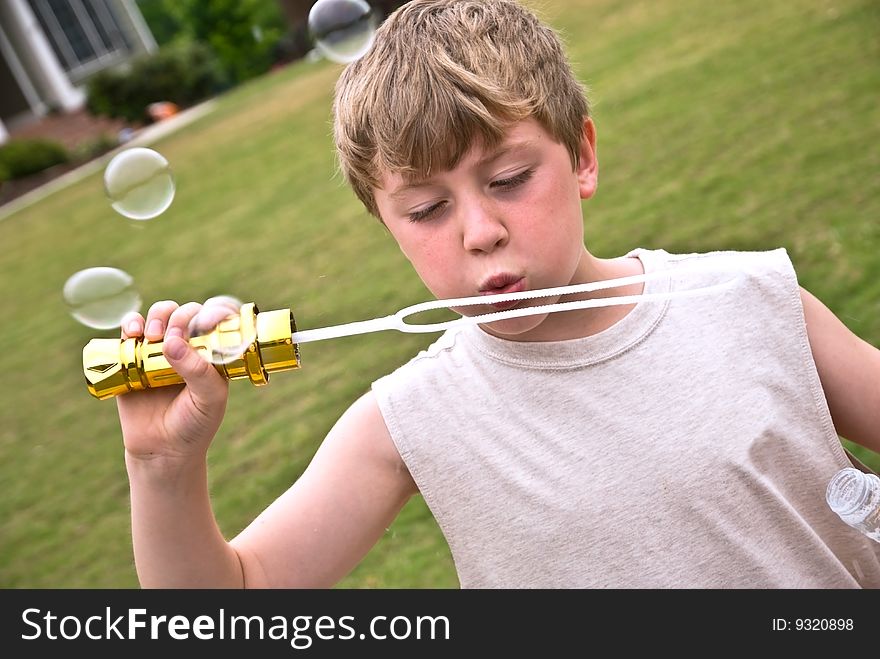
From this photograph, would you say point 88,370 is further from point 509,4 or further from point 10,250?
point 10,250

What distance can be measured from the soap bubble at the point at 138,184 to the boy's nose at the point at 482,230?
794mm

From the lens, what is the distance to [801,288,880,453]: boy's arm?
1.57 metres

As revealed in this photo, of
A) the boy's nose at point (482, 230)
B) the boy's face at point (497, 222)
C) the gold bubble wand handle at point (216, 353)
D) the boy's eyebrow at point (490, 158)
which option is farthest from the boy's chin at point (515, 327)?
the gold bubble wand handle at point (216, 353)

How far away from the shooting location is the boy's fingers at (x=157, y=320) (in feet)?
4.58

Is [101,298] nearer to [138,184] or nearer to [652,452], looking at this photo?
[138,184]

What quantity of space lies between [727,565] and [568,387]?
0.35 meters

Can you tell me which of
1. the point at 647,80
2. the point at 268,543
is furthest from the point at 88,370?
the point at 647,80

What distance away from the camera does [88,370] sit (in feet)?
4.50

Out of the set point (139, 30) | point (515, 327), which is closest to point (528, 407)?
point (515, 327)

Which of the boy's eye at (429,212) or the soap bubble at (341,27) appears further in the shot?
the soap bubble at (341,27)

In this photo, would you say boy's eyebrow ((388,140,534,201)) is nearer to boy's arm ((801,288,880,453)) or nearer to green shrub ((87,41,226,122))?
boy's arm ((801,288,880,453))

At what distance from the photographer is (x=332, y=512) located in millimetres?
1617

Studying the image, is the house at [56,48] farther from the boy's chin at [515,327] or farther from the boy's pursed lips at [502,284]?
the boy's pursed lips at [502,284]

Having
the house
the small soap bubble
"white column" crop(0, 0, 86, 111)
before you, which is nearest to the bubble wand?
the small soap bubble
